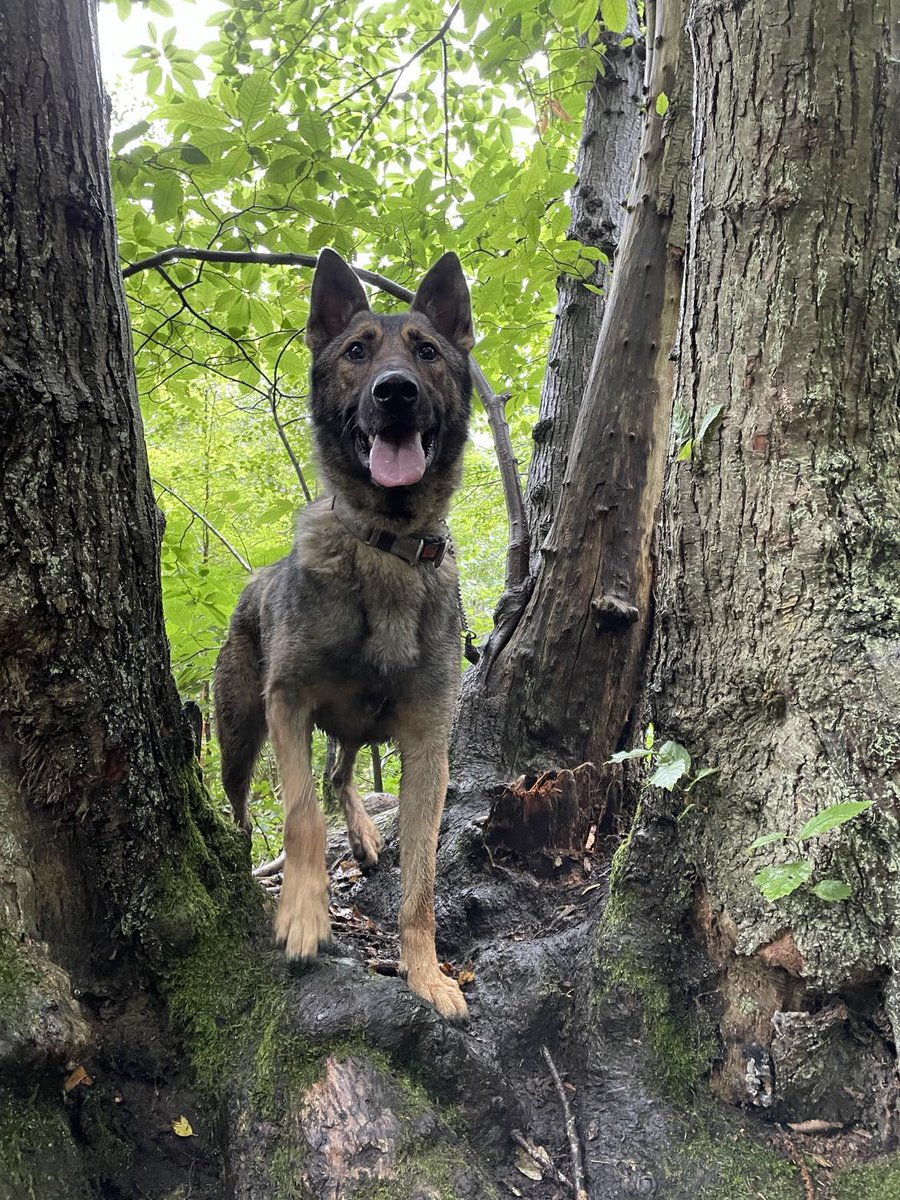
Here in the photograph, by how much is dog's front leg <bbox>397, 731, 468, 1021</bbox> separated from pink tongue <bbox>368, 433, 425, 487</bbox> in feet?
3.71

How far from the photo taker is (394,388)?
3498 millimetres

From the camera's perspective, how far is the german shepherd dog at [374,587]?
10.8 ft

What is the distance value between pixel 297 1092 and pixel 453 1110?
43 centimetres

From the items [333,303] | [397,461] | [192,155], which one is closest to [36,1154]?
[397,461]

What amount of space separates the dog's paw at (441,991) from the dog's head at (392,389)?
1.94 metres

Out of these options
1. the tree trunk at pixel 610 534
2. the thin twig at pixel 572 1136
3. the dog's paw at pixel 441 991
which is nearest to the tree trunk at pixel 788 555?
the thin twig at pixel 572 1136

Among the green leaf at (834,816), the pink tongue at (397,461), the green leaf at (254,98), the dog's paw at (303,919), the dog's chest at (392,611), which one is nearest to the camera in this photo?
the green leaf at (834,816)

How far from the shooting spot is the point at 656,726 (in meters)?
2.47

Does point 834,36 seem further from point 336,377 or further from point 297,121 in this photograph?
point 297,121

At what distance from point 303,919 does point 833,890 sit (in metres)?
1.65

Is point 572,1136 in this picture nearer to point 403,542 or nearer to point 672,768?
point 672,768

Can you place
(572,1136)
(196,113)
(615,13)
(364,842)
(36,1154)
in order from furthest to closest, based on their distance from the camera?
(364,842) < (615,13) < (196,113) < (572,1136) < (36,1154)

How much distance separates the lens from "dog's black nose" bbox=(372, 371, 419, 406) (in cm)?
348

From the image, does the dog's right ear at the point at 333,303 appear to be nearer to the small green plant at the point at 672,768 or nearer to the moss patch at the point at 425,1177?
the small green plant at the point at 672,768
